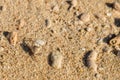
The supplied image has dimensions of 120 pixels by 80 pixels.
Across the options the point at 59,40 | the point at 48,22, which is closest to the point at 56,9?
the point at 48,22

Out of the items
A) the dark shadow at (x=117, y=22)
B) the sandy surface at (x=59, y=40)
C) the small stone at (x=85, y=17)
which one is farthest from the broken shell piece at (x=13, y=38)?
the dark shadow at (x=117, y=22)

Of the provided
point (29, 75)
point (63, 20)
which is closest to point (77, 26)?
point (63, 20)

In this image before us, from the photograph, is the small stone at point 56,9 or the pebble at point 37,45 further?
the small stone at point 56,9

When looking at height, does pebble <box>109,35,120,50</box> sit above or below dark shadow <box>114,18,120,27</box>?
below

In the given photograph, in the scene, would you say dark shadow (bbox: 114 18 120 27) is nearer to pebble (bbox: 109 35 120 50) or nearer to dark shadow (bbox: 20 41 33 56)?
pebble (bbox: 109 35 120 50)

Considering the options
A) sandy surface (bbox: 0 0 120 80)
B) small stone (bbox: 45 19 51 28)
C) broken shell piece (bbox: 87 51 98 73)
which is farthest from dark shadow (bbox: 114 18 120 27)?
small stone (bbox: 45 19 51 28)

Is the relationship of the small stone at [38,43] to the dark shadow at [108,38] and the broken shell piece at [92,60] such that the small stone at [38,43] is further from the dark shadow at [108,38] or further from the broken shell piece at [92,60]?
the dark shadow at [108,38]

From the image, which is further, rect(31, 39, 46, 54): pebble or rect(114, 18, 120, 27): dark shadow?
rect(114, 18, 120, 27): dark shadow

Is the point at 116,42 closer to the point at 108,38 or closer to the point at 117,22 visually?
the point at 108,38
